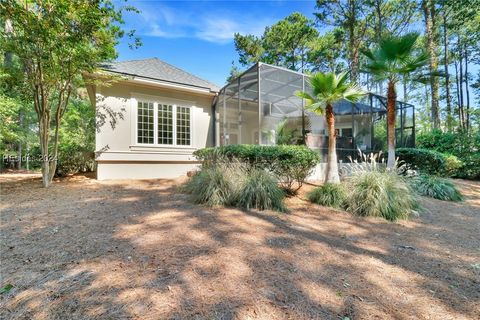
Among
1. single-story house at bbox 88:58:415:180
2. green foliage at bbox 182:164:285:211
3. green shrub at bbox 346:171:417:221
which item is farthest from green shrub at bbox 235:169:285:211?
single-story house at bbox 88:58:415:180

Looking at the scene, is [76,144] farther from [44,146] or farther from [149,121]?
[44,146]

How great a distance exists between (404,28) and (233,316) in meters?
21.8

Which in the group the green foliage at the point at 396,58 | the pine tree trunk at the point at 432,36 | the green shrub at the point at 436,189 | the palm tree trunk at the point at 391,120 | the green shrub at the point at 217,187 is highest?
the pine tree trunk at the point at 432,36

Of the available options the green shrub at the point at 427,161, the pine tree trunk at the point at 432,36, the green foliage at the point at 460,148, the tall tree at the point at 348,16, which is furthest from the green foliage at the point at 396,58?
the tall tree at the point at 348,16

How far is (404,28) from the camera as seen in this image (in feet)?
56.2

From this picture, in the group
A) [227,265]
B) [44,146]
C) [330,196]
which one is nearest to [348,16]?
A: [330,196]

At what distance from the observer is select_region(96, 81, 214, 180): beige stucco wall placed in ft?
28.3

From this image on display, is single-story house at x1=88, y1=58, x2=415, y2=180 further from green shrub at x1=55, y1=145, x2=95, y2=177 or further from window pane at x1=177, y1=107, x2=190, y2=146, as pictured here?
green shrub at x1=55, y1=145, x2=95, y2=177

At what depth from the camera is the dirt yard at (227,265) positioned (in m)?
1.98

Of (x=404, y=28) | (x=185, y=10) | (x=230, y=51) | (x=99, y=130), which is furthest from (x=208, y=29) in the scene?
(x=404, y=28)

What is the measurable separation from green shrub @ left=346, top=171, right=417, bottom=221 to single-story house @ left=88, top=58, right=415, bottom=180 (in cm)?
348

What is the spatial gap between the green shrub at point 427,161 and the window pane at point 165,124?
31.5 ft

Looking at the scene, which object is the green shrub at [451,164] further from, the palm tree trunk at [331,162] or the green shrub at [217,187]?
the green shrub at [217,187]

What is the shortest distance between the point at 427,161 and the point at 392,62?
4.83m
